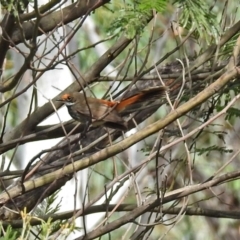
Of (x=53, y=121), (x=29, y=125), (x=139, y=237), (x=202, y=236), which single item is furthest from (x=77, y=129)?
(x=202, y=236)

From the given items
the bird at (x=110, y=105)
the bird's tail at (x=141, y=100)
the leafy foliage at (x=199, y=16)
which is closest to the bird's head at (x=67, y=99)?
the bird at (x=110, y=105)

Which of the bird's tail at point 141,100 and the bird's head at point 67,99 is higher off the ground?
the bird's head at point 67,99

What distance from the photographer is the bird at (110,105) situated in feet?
9.31

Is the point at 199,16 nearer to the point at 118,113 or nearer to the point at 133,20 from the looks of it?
the point at 133,20

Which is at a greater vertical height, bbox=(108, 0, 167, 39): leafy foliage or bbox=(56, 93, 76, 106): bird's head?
bbox=(56, 93, 76, 106): bird's head

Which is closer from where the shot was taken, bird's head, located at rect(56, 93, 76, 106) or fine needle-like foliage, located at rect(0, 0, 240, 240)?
fine needle-like foliage, located at rect(0, 0, 240, 240)

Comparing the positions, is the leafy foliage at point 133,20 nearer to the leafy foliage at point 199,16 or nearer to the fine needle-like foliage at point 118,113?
the fine needle-like foliage at point 118,113

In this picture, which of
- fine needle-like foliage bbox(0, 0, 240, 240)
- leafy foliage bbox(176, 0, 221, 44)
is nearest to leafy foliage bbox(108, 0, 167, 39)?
fine needle-like foliage bbox(0, 0, 240, 240)

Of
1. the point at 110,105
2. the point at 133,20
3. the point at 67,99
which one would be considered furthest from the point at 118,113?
the point at 133,20

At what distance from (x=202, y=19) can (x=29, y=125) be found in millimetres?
979

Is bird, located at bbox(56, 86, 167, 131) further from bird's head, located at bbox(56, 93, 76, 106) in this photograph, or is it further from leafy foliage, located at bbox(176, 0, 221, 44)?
leafy foliage, located at bbox(176, 0, 221, 44)

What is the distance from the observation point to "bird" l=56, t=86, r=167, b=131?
2838 mm

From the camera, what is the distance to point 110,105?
10.1ft

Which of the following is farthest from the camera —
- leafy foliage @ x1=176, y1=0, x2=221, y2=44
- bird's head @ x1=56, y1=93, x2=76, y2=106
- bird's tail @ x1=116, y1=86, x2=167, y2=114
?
bird's head @ x1=56, y1=93, x2=76, y2=106
